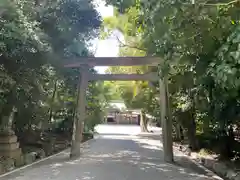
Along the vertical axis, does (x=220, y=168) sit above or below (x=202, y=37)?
below

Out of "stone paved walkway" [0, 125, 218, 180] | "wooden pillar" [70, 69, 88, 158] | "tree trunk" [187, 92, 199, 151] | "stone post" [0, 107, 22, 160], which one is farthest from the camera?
"tree trunk" [187, 92, 199, 151]

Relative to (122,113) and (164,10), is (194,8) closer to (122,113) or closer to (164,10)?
(164,10)

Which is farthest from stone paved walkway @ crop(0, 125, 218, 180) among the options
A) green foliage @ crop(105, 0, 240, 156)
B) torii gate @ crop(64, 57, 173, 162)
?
green foliage @ crop(105, 0, 240, 156)

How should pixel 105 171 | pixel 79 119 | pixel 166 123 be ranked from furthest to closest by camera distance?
pixel 79 119
pixel 166 123
pixel 105 171

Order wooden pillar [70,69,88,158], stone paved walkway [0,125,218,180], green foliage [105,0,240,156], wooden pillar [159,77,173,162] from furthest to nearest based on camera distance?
1. wooden pillar [70,69,88,158]
2. wooden pillar [159,77,173,162]
3. stone paved walkway [0,125,218,180]
4. green foliage [105,0,240,156]

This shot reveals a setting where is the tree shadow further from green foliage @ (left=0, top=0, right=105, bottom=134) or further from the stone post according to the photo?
green foliage @ (left=0, top=0, right=105, bottom=134)

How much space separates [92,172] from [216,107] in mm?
3527

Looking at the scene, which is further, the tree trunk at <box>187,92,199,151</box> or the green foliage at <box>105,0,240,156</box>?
the tree trunk at <box>187,92,199,151</box>

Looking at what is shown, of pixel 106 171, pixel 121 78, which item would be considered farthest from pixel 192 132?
pixel 106 171

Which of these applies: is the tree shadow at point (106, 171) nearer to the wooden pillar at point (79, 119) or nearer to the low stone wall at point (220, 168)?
the low stone wall at point (220, 168)

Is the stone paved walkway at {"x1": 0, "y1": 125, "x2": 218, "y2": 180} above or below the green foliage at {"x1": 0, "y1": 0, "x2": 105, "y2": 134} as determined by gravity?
below

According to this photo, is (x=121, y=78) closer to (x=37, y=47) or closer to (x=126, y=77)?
(x=126, y=77)

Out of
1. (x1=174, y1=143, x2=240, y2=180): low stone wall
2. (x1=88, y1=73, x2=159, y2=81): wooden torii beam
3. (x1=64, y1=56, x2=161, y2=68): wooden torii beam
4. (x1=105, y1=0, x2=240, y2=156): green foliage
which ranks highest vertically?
(x1=64, y1=56, x2=161, y2=68): wooden torii beam

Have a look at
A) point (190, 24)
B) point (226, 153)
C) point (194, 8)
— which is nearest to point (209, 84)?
point (190, 24)
